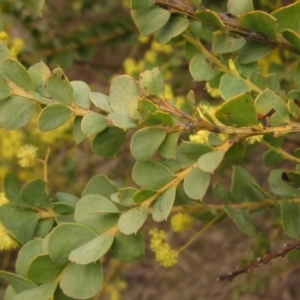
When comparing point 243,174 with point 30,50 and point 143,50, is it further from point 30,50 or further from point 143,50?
point 143,50

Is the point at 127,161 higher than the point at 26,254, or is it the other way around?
the point at 26,254

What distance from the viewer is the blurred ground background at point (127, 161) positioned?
1299 millimetres

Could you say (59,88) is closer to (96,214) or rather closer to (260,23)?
(96,214)

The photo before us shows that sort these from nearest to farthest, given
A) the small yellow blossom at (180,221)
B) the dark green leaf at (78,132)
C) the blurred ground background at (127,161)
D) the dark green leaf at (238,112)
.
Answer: the dark green leaf at (238,112) < the dark green leaf at (78,132) < the small yellow blossom at (180,221) < the blurred ground background at (127,161)

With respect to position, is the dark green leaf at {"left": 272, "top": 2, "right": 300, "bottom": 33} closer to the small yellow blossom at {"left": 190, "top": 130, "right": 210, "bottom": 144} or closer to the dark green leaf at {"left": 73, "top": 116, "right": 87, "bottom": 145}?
the small yellow blossom at {"left": 190, "top": 130, "right": 210, "bottom": 144}

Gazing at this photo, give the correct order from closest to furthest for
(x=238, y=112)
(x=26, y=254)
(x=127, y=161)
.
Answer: (x=238, y=112), (x=26, y=254), (x=127, y=161)

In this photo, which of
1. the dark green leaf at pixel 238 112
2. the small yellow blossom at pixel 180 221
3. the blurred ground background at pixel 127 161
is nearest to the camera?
the dark green leaf at pixel 238 112

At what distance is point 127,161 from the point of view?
1.73 m

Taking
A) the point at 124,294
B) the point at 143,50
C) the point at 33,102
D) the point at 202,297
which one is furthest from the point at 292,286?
the point at 33,102

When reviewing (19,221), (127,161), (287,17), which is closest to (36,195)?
(19,221)

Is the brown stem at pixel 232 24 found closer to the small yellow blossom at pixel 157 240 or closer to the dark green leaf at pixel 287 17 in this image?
the dark green leaf at pixel 287 17

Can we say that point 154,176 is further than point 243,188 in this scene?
No

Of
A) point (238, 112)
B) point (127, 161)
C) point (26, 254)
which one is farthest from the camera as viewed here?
point (127, 161)

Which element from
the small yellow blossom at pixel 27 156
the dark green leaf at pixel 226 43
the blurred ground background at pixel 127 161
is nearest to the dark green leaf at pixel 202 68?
the dark green leaf at pixel 226 43
